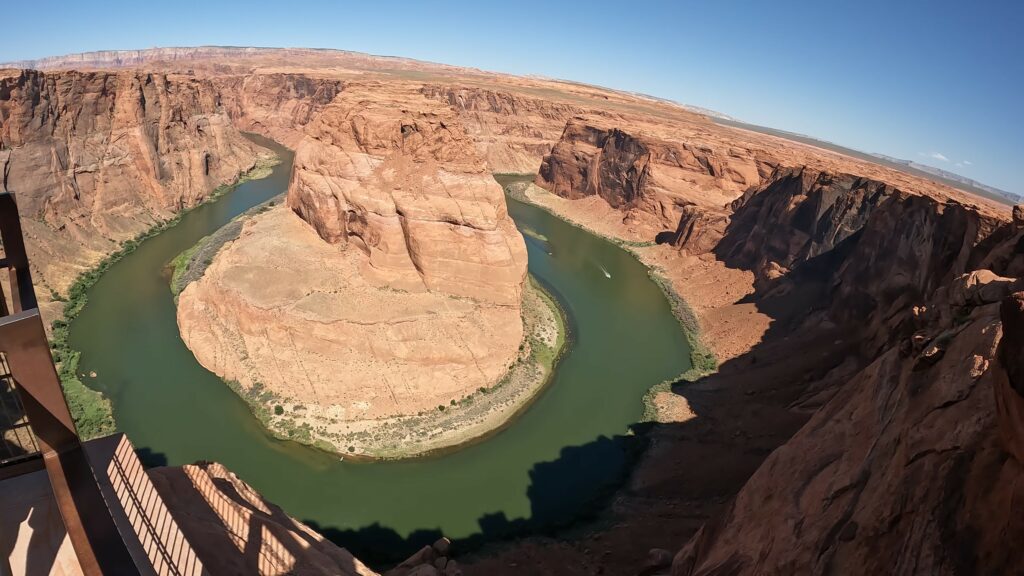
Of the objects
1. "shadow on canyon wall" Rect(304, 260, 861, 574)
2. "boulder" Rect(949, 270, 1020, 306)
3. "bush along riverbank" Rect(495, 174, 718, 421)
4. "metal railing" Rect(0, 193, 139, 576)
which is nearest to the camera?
"metal railing" Rect(0, 193, 139, 576)

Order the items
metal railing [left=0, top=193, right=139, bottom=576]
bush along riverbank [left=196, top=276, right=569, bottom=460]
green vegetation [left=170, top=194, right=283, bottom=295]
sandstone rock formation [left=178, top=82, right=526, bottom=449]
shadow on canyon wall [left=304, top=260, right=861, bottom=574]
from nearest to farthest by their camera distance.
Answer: metal railing [left=0, top=193, right=139, bottom=576] < shadow on canyon wall [left=304, top=260, right=861, bottom=574] < bush along riverbank [left=196, top=276, right=569, bottom=460] < sandstone rock formation [left=178, top=82, right=526, bottom=449] < green vegetation [left=170, top=194, right=283, bottom=295]

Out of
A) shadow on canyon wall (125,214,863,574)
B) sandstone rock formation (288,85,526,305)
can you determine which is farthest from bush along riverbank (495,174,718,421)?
sandstone rock formation (288,85,526,305)

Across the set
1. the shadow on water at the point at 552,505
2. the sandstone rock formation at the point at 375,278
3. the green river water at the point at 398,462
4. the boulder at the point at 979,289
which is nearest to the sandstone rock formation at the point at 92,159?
the green river water at the point at 398,462

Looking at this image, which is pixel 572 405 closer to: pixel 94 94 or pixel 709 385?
pixel 709 385

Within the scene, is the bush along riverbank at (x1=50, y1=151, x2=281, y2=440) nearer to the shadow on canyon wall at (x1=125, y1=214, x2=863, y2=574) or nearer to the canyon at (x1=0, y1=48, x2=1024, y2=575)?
the canyon at (x1=0, y1=48, x2=1024, y2=575)

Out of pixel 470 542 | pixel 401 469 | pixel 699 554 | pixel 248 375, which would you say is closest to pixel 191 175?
pixel 248 375

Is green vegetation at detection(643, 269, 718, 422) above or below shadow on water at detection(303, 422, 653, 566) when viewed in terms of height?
above

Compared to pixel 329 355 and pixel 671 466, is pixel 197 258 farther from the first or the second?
pixel 671 466
